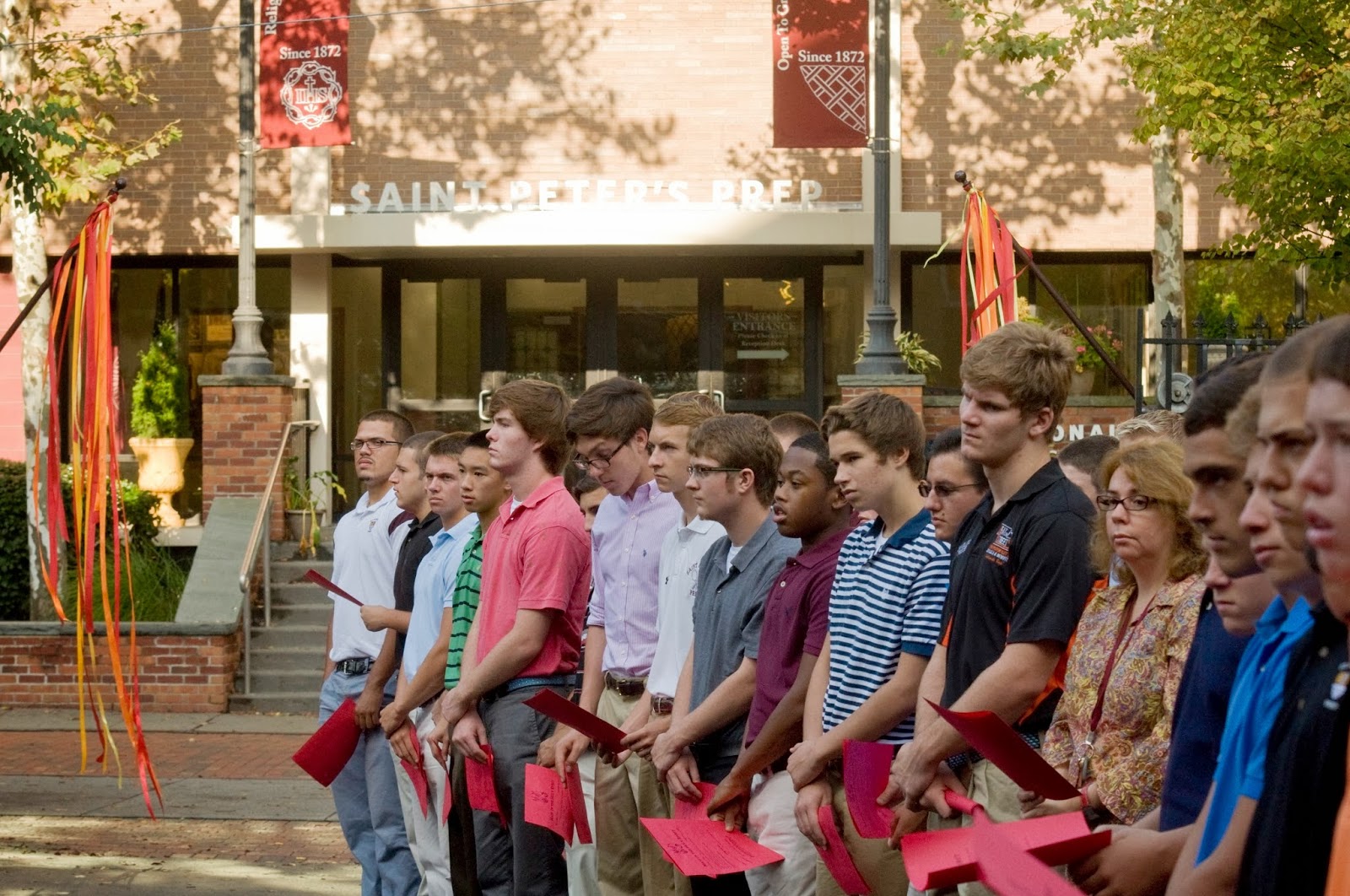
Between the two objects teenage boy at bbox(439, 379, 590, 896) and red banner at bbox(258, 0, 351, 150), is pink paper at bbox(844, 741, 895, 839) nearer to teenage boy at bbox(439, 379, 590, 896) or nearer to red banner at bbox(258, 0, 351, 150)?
teenage boy at bbox(439, 379, 590, 896)

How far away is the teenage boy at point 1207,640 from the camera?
2.98 metres

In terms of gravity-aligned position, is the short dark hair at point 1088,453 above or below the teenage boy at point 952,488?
above

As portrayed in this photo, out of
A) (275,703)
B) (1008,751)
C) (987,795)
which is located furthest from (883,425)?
(275,703)

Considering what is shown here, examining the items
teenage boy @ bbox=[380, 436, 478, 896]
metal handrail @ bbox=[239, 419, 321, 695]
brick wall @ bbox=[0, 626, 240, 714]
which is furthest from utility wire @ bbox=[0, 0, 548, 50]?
teenage boy @ bbox=[380, 436, 478, 896]

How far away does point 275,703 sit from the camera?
46.7 feet

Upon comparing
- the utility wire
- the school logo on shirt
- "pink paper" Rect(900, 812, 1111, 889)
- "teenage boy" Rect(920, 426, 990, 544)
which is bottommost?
"pink paper" Rect(900, 812, 1111, 889)

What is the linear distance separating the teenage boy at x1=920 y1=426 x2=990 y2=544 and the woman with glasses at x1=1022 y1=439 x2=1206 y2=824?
0.83 m

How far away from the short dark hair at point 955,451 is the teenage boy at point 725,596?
0.80 m

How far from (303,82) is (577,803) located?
40.7 feet

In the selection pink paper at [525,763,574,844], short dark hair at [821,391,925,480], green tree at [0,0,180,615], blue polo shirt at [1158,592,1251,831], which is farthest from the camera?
green tree at [0,0,180,615]

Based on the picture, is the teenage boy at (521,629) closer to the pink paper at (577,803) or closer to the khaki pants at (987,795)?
the pink paper at (577,803)

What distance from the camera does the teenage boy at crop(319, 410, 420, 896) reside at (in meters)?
7.31

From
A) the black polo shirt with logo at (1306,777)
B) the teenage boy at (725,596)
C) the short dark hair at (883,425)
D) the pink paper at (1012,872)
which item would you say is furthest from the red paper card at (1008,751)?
the teenage boy at (725,596)

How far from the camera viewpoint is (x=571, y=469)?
43.0 ft
